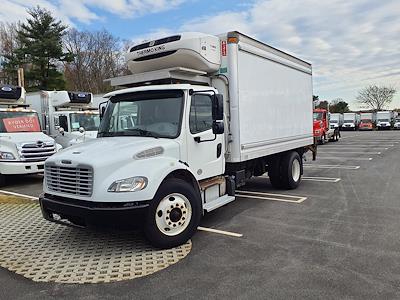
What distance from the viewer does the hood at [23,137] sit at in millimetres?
11375

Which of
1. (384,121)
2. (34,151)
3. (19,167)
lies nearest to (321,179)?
(34,151)

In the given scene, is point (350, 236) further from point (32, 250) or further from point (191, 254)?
point (32, 250)

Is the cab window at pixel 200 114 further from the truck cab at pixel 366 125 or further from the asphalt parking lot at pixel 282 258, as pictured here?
the truck cab at pixel 366 125

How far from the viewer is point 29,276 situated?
450 cm

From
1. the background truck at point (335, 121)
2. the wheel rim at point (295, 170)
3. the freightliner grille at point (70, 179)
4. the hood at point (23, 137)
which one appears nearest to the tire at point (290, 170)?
the wheel rim at point (295, 170)

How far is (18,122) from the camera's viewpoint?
478 inches

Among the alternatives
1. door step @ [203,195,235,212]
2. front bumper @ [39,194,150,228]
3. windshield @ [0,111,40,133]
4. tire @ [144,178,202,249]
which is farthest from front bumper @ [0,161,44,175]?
tire @ [144,178,202,249]

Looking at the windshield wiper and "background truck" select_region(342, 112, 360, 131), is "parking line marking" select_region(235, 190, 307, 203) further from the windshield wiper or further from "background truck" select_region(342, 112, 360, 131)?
"background truck" select_region(342, 112, 360, 131)

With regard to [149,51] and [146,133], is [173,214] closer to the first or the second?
[146,133]

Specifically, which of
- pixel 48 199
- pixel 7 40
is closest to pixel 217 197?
pixel 48 199

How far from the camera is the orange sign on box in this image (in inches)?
468

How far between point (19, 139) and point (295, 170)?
8221mm

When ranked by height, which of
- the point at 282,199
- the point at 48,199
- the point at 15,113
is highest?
the point at 15,113

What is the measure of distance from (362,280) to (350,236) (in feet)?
5.25
